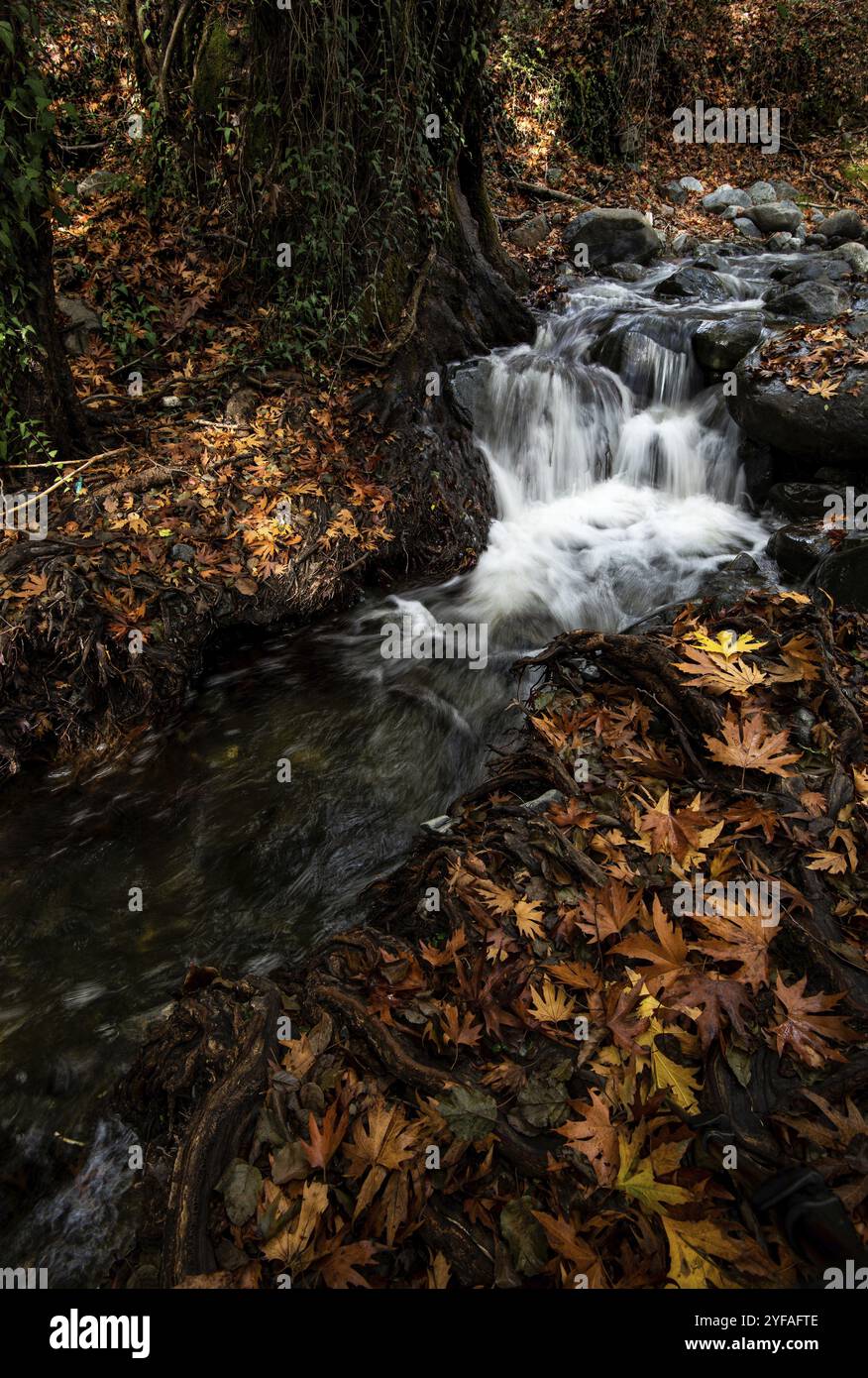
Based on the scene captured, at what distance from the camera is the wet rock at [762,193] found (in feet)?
45.3

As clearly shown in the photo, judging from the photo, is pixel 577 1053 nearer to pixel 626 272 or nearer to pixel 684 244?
pixel 626 272

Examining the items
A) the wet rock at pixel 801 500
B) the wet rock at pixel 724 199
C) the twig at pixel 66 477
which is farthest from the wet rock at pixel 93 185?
the wet rock at pixel 724 199

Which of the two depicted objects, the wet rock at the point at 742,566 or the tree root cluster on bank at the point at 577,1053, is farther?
the wet rock at the point at 742,566

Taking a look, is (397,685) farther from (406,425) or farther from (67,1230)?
(67,1230)

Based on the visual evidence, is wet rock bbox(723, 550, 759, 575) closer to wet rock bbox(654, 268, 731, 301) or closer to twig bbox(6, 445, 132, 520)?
twig bbox(6, 445, 132, 520)

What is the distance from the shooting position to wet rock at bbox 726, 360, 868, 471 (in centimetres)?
618

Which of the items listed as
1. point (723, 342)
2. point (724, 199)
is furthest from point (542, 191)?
point (723, 342)

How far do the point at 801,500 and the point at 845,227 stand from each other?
30.2 ft

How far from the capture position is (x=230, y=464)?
552 cm

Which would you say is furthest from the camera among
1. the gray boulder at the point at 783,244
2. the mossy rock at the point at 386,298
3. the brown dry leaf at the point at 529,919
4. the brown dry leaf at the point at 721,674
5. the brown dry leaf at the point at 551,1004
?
the gray boulder at the point at 783,244

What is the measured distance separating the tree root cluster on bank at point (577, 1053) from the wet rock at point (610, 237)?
1061 cm

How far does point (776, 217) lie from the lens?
500 inches

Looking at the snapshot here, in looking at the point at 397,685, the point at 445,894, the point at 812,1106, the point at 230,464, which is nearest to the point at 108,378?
the point at 230,464

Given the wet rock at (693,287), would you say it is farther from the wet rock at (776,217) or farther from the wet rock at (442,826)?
the wet rock at (442,826)
